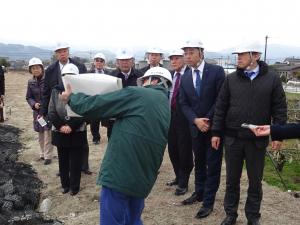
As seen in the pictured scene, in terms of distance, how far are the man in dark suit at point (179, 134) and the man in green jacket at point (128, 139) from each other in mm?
2200

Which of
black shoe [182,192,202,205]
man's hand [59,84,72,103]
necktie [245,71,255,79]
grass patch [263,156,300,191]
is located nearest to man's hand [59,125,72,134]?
black shoe [182,192,202,205]

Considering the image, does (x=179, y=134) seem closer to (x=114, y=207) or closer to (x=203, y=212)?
(x=203, y=212)

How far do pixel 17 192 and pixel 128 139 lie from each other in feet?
11.3

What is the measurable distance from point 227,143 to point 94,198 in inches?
92.2

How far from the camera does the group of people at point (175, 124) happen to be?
3406 millimetres

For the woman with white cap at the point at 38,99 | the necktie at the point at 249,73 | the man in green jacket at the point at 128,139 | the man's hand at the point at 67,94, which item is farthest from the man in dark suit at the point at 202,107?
the woman with white cap at the point at 38,99

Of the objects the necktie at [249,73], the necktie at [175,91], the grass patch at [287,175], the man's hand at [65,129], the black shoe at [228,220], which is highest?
the necktie at [249,73]

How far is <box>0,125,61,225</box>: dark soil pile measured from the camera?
5.22m

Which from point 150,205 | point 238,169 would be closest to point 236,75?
point 238,169

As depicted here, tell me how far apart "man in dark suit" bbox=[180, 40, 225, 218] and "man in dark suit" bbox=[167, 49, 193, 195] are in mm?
469

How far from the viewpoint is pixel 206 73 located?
16.6 ft

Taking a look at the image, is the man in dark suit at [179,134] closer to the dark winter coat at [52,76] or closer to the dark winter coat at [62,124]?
the dark winter coat at [62,124]

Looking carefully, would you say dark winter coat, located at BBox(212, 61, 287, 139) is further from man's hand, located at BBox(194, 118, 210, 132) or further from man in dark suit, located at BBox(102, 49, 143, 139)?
man in dark suit, located at BBox(102, 49, 143, 139)

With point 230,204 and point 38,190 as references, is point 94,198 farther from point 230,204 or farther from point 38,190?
point 230,204
